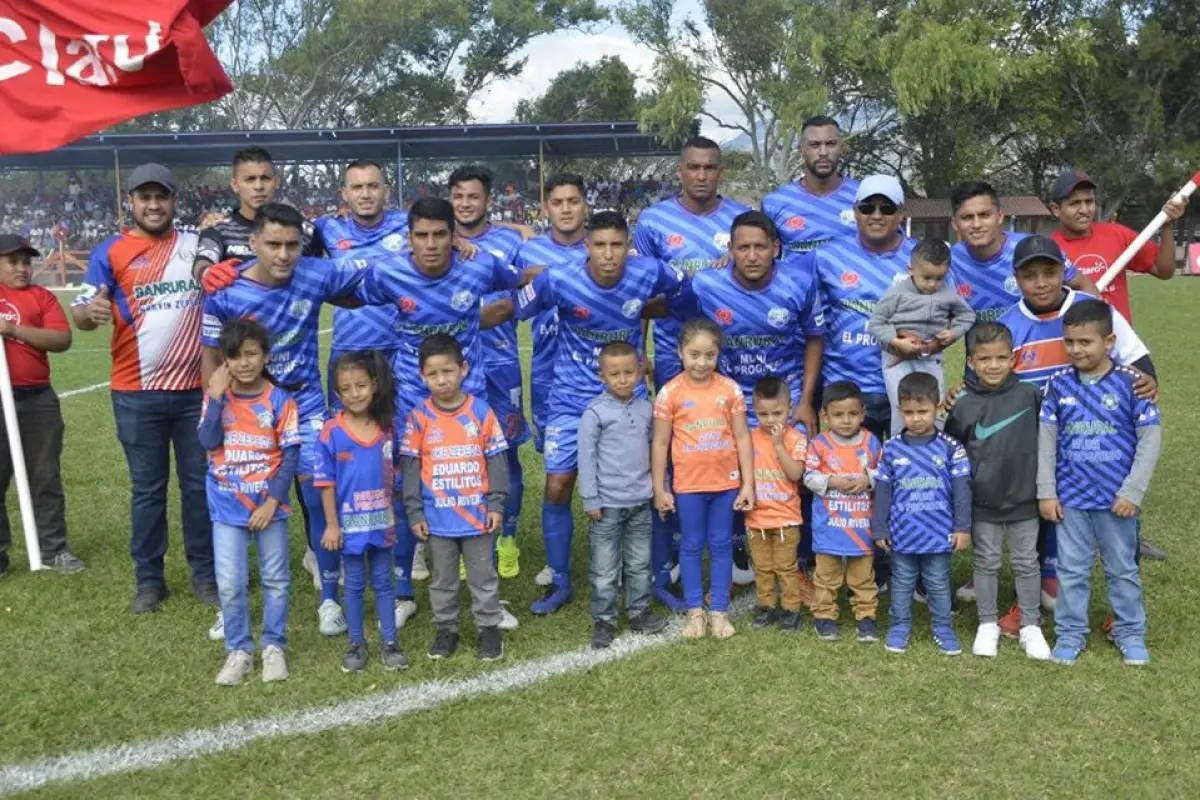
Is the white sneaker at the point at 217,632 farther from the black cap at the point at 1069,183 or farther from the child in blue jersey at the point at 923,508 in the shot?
the black cap at the point at 1069,183

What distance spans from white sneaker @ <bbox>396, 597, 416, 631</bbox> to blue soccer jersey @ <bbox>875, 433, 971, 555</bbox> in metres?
2.49

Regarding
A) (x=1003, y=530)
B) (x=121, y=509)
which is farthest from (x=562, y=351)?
(x=121, y=509)

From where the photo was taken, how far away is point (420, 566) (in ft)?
20.3

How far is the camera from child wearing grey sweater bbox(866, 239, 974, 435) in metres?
4.91

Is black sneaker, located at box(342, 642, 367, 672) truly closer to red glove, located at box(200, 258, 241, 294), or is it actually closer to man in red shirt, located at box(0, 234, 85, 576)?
red glove, located at box(200, 258, 241, 294)

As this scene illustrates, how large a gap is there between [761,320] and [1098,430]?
167cm

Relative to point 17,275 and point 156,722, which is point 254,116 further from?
point 156,722

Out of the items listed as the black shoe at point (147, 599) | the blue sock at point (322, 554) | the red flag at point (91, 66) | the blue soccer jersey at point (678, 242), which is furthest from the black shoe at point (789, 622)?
the red flag at point (91, 66)

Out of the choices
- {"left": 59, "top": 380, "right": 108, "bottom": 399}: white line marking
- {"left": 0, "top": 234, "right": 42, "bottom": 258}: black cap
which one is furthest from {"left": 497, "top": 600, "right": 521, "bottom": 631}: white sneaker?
{"left": 59, "top": 380, "right": 108, "bottom": 399}: white line marking

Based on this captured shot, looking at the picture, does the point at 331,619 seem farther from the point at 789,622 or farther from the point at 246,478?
the point at 789,622

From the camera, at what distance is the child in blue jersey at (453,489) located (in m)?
4.68

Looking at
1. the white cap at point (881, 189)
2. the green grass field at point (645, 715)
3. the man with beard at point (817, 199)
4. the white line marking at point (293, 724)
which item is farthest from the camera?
the man with beard at point (817, 199)

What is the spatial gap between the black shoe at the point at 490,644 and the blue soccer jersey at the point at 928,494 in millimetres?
1920

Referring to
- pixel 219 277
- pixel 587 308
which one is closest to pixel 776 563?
pixel 587 308
